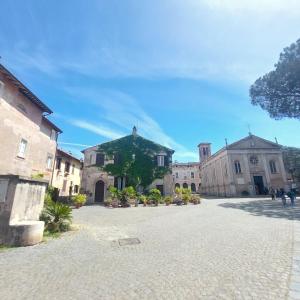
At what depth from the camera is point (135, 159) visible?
26.5 meters

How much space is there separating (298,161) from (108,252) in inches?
2114

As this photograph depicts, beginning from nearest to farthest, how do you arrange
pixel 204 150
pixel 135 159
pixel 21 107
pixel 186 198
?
1. pixel 21 107
2. pixel 186 198
3. pixel 135 159
4. pixel 204 150

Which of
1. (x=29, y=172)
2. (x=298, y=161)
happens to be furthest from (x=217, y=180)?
(x=29, y=172)

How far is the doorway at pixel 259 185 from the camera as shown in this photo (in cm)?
3603

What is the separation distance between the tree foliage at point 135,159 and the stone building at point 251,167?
1626 cm

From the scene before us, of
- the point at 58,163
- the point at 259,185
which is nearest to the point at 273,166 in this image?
the point at 259,185

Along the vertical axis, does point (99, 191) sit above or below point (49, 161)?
below

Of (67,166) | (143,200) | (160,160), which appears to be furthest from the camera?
(67,166)

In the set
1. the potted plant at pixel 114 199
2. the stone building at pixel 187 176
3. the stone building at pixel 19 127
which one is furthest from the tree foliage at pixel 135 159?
the stone building at pixel 187 176

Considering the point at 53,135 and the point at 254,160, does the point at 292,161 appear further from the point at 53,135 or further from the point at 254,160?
the point at 53,135

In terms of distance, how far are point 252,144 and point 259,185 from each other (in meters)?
7.78

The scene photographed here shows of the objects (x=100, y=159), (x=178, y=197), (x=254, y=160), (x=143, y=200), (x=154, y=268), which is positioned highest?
(x=254, y=160)

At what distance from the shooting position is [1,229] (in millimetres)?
6473

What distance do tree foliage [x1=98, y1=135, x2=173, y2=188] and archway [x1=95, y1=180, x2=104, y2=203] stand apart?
1840 mm
